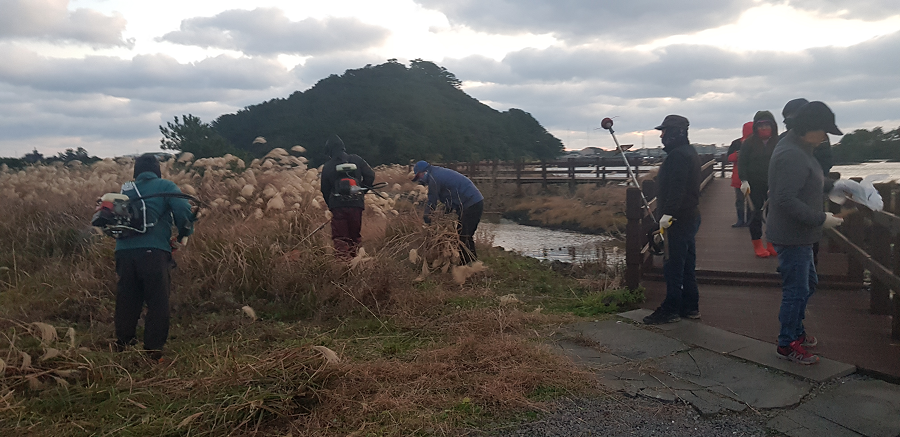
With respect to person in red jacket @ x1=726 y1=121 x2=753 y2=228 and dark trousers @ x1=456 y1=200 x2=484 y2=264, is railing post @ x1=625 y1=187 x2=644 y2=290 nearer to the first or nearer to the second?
person in red jacket @ x1=726 y1=121 x2=753 y2=228

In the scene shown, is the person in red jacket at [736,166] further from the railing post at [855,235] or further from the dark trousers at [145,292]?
the dark trousers at [145,292]

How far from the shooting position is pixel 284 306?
589 cm

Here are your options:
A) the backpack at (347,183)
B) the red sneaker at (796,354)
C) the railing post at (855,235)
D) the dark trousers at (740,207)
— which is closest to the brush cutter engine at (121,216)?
the backpack at (347,183)

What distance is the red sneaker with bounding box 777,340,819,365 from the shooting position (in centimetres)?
382

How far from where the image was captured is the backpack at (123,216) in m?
4.16

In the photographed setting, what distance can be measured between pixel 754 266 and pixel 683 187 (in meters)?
2.49

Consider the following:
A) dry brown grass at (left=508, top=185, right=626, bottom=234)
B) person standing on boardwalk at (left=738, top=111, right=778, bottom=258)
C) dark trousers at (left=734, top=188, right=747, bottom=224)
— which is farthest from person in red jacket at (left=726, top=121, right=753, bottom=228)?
dry brown grass at (left=508, top=185, right=626, bottom=234)

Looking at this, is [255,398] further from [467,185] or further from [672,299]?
[467,185]

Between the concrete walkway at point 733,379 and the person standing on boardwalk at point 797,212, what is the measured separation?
263mm

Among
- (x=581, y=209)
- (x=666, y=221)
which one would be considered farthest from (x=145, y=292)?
(x=581, y=209)

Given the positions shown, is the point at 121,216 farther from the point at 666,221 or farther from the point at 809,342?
the point at 809,342

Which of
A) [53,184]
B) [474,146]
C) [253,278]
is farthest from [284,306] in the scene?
[474,146]

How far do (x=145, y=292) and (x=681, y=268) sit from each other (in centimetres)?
423

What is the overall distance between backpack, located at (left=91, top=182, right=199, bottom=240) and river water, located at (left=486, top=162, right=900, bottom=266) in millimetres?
6684
